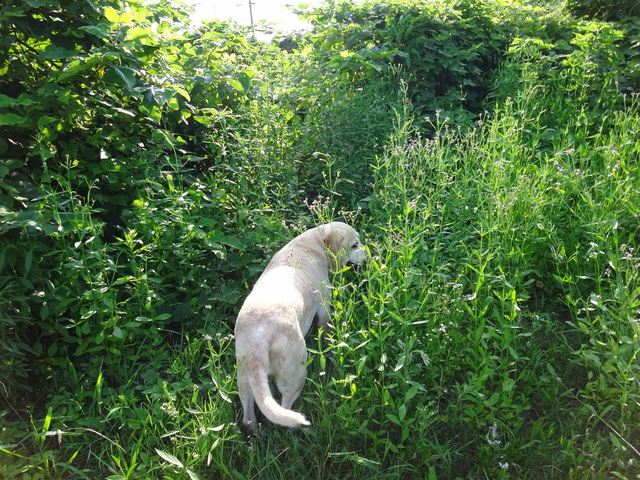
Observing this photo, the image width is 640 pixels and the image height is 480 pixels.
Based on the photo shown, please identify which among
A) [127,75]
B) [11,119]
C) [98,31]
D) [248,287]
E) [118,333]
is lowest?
[248,287]

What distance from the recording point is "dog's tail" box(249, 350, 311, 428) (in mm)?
2053

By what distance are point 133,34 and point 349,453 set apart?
2.71 meters

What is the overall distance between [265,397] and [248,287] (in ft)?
4.41

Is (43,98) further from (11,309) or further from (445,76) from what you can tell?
(445,76)

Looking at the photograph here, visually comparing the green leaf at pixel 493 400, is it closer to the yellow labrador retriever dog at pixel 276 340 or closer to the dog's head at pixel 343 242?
the yellow labrador retriever dog at pixel 276 340

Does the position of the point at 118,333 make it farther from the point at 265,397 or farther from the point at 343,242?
the point at 343,242

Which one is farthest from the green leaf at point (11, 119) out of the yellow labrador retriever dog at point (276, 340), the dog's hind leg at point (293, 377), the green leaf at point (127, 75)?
the dog's hind leg at point (293, 377)

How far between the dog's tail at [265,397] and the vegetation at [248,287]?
168 mm

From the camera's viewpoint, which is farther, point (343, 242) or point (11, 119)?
point (343, 242)

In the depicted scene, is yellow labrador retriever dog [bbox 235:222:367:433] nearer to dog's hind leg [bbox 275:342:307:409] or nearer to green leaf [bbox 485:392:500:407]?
dog's hind leg [bbox 275:342:307:409]

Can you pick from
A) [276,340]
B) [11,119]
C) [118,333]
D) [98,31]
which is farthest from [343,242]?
[11,119]

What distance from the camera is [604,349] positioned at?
2.61 m

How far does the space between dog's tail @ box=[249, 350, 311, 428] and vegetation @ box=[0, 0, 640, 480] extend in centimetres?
17

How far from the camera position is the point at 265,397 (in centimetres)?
223
